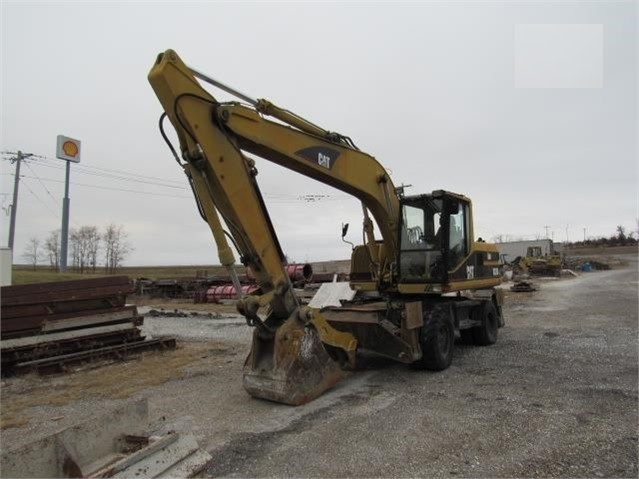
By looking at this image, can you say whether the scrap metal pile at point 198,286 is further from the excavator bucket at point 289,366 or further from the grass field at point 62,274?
the excavator bucket at point 289,366

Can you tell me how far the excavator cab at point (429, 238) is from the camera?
8320mm

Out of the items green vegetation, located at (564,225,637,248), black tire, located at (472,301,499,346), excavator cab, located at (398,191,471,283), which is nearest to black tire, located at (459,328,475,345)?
black tire, located at (472,301,499,346)

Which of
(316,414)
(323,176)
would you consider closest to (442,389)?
(316,414)

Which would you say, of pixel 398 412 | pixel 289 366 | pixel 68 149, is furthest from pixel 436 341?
pixel 68 149

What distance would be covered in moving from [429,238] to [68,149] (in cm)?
3402

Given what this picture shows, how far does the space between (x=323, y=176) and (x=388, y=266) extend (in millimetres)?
2456

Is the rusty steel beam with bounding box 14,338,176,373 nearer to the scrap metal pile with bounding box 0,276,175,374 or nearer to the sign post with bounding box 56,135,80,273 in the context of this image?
the scrap metal pile with bounding box 0,276,175,374

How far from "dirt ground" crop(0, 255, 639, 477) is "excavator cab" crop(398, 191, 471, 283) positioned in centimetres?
157

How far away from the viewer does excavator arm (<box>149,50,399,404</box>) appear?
5648mm

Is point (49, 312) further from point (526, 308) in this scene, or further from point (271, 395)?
point (526, 308)

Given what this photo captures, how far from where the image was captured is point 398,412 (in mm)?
5801

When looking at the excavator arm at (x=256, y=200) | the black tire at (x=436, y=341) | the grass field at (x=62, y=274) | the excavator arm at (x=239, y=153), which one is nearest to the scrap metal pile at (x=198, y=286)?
the grass field at (x=62, y=274)

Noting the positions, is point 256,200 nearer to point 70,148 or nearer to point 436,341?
point 436,341

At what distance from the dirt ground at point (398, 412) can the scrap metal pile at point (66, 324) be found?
519 millimetres
